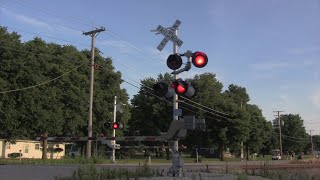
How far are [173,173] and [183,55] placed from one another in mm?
3580

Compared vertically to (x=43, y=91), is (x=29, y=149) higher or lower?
lower

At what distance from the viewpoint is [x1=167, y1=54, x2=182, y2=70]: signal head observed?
44.8ft

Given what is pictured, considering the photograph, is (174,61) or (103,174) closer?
(174,61)

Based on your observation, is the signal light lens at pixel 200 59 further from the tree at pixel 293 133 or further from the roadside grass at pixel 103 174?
the tree at pixel 293 133

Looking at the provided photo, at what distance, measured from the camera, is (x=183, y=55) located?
14.0 meters

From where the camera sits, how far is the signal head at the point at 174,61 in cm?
1365

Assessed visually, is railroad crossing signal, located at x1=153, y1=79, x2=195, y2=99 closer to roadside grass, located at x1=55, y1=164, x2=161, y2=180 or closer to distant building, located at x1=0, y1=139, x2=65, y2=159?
roadside grass, located at x1=55, y1=164, x2=161, y2=180

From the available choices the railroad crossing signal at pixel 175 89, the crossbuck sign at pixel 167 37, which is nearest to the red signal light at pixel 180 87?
the railroad crossing signal at pixel 175 89

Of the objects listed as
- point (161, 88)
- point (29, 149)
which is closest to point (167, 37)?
point (161, 88)

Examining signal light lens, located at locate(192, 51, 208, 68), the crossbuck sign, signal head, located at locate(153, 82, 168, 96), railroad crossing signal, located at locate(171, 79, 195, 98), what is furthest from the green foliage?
signal light lens, located at locate(192, 51, 208, 68)

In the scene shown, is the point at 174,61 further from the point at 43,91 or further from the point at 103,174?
the point at 43,91

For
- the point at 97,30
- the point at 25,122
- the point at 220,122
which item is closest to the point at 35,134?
the point at 25,122

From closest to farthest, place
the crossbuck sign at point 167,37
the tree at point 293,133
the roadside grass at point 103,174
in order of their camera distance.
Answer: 1. the roadside grass at point 103,174
2. the crossbuck sign at point 167,37
3. the tree at point 293,133

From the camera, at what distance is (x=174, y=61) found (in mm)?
13680
